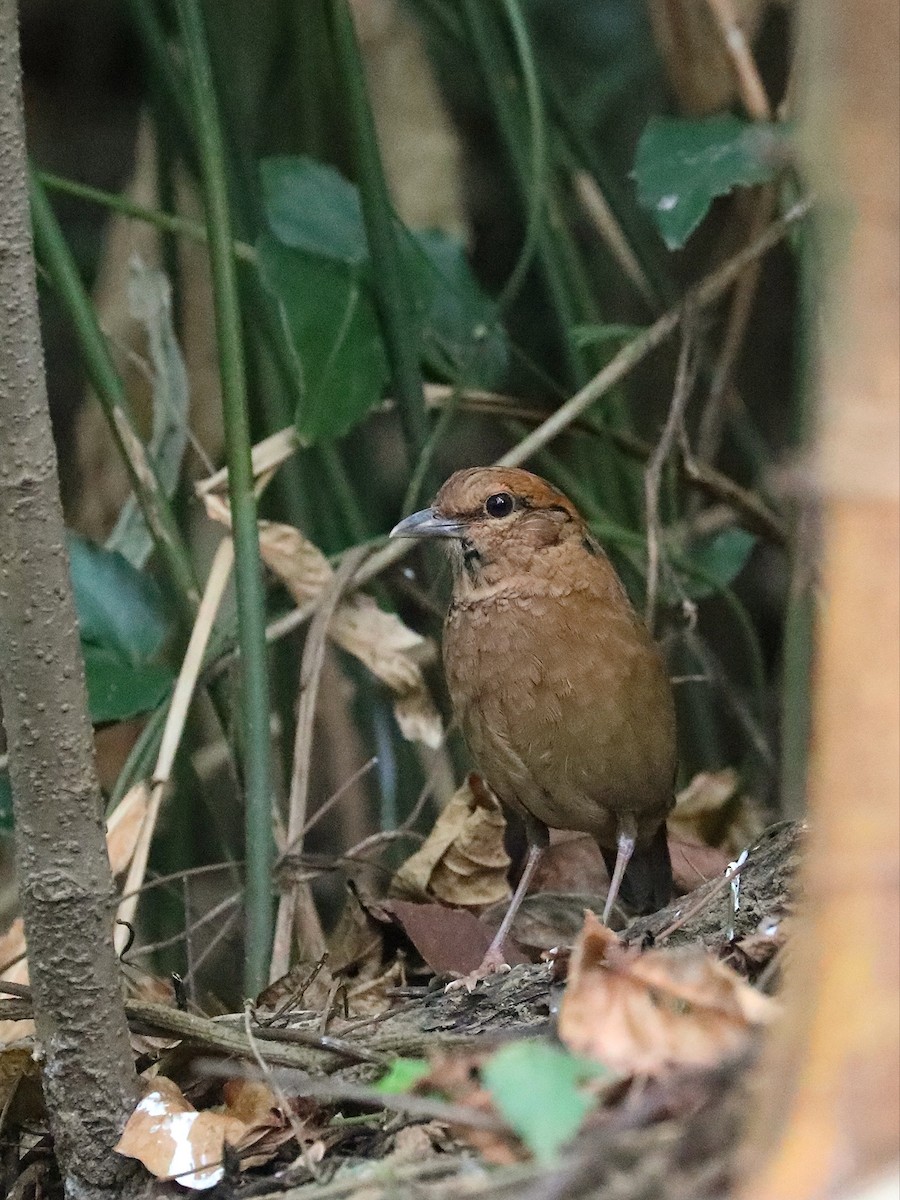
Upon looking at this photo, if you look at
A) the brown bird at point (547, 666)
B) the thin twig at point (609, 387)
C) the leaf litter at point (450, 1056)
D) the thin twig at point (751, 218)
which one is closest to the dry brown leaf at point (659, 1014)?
the leaf litter at point (450, 1056)

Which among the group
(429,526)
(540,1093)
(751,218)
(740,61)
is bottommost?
(540,1093)

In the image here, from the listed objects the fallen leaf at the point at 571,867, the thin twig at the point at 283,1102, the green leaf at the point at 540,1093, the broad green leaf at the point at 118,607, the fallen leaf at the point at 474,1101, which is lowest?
the fallen leaf at the point at 571,867

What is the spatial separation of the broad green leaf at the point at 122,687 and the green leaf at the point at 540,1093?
1956 mm

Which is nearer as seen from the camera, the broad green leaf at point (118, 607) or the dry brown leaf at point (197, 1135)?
the dry brown leaf at point (197, 1135)

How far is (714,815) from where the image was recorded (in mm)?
4066

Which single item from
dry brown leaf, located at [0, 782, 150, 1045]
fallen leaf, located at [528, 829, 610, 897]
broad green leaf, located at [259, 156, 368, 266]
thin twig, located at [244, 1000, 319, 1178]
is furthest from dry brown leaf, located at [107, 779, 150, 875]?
broad green leaf, located at [259, 156, 368, 266]

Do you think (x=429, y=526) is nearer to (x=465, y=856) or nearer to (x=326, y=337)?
(x=326, y=337)

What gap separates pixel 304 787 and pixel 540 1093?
197cm

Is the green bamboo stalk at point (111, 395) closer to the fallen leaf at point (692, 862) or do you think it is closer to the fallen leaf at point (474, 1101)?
the fallen leaf at point (692, 862)

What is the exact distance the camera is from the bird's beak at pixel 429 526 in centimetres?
342

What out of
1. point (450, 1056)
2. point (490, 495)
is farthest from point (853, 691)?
point (490, 495)

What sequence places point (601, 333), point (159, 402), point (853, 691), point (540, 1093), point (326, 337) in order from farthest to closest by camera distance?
1. point (159, 402)
2. point (601, 333)
3. point (326, 337)
4. point (853, 691)
5. point (540, 1093)

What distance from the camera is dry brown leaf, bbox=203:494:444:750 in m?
3.56

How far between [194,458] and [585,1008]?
3.25 metres
